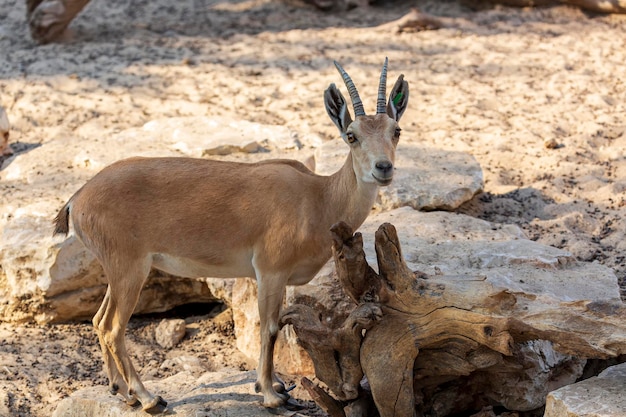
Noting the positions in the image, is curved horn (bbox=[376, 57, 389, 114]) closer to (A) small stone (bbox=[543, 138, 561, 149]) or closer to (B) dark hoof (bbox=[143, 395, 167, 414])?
(B) dark hoof (bbox=[143, 395, 167, 414])

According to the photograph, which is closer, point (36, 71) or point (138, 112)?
point (138, 112)

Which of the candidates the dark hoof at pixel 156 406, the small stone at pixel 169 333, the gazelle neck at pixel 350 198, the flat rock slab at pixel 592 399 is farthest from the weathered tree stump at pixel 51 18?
the flat rock slab at pixel 592 399

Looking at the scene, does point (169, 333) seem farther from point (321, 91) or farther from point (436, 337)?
point (321, 91)

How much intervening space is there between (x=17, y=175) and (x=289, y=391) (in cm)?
346

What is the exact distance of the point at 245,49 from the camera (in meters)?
10.6

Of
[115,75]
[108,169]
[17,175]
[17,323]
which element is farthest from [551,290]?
[115,75]

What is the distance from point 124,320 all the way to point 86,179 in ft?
8.32

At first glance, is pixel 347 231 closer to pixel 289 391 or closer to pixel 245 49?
pixel 289 391

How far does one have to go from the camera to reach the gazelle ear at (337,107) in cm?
486

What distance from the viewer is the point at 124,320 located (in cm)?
484

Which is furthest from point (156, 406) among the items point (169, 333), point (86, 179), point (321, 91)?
point (321, 91)

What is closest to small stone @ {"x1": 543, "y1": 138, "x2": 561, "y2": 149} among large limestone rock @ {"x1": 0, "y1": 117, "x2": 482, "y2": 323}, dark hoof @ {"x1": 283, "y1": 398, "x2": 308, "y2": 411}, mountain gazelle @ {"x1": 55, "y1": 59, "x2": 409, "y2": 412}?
large limestone rock @ {"x1": 0, "y1": 117, "x2": 482, "y2": 323}

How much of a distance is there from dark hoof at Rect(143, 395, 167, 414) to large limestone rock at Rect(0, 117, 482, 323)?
1.34 metres

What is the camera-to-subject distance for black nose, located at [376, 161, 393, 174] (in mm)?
4461
